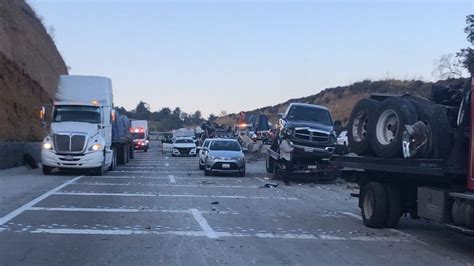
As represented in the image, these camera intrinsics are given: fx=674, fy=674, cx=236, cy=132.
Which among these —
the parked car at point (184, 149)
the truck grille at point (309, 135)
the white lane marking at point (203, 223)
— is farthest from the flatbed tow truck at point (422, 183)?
the parked car at point (184, 149)

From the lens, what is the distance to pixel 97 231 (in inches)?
457

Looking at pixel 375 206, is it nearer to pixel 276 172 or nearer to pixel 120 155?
pixel 276 172

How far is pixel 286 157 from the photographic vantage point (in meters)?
24.2

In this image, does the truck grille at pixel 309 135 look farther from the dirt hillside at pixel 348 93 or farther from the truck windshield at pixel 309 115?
the dirt hillside at pixel 348 93

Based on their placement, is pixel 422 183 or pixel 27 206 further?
pixel 27 206

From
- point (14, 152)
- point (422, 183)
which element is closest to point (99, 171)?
point (14, 152)

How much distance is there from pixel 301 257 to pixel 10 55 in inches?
1597

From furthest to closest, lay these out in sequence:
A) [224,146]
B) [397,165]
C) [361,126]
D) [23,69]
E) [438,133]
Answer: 1. [23,69]
2. [224,146]
3. [361,126]
4. [397,165]
5. [438,133]

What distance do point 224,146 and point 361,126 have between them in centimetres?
1617

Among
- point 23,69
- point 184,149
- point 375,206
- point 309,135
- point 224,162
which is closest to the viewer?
point 375,206

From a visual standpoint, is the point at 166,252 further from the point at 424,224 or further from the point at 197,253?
the point at 424,224

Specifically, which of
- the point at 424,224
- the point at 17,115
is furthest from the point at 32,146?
the point at 424,224

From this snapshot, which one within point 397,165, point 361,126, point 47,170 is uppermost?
point 361,126

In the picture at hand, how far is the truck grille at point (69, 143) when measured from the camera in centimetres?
2586
